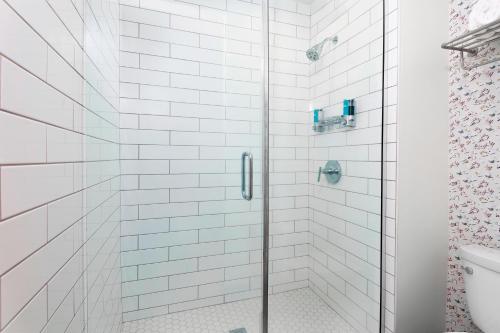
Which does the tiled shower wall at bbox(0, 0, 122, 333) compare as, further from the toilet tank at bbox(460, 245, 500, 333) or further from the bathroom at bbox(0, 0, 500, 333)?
the toilet tank at bbox(460, 245, 500, 333)

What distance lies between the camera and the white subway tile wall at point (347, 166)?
1.49 meters

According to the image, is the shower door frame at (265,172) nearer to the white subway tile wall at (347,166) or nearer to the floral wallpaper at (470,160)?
the white subway tile wall at (347,166)

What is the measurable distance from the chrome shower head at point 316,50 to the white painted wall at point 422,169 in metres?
0.36

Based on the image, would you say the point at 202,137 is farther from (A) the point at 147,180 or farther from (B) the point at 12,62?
(B) the point at 12,62

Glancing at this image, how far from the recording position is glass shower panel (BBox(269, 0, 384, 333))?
1479 millimetres

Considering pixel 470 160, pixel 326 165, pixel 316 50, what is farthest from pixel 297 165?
pixel 470 160

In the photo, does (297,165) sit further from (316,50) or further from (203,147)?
(316,50)

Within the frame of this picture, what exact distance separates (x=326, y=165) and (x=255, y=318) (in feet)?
3.17

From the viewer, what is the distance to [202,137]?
1.57m

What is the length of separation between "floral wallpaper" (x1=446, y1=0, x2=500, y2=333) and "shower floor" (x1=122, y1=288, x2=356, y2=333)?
647 millimetres

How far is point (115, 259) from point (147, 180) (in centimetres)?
45

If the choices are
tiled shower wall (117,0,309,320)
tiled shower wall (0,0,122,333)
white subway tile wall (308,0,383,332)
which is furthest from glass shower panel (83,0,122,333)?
white subway tile wall (308,0,383,332)

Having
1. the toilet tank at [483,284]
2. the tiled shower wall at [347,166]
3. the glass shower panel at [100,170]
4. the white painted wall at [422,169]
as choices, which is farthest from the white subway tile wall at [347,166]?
the glass shower panel at [100,170]

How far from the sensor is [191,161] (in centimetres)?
157
